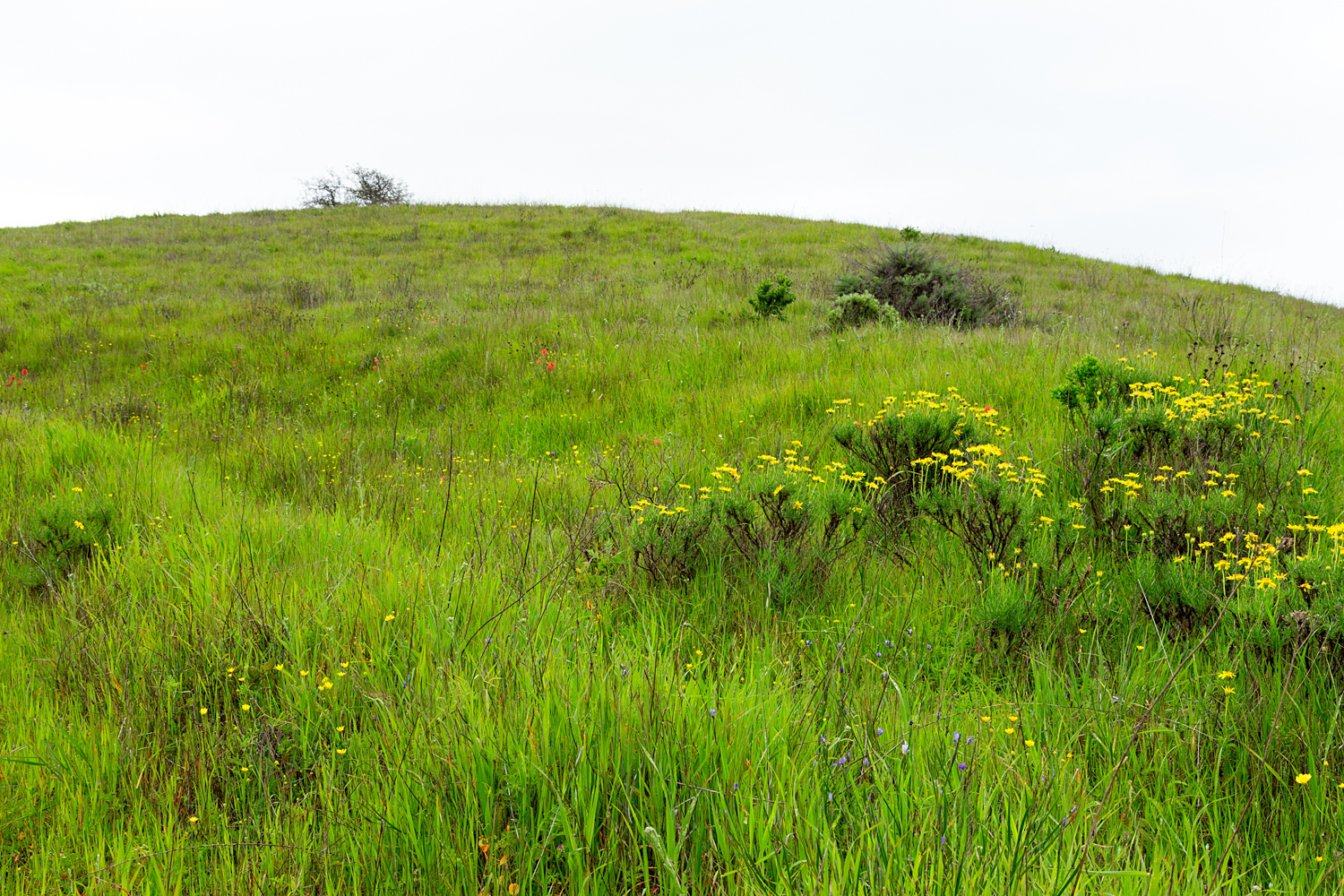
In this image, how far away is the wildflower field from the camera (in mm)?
1509

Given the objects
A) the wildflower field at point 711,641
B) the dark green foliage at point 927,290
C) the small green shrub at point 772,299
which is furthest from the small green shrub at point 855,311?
the wildflower field at point 711,641

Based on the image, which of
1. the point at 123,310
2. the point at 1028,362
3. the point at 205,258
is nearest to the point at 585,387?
the point at 1028,362

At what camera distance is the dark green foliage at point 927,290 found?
9.81 m

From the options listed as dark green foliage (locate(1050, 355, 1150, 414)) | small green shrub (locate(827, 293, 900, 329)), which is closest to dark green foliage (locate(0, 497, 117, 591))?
dark green foliage (locate(1050, 355, 1150, 414))

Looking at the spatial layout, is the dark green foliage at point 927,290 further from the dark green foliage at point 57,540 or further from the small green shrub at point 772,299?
the dark green foliage at point 57,540

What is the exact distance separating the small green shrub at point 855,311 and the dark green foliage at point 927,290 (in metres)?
0.74

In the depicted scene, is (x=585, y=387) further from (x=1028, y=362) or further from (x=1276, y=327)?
(x=1276, y=327)

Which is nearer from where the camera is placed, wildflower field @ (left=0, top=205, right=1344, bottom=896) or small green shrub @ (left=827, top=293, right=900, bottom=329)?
wildflower field @ (left=0, top=205, right=1344, bottom=896)

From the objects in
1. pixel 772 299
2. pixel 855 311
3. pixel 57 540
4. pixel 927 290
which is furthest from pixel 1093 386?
pixel 927 290

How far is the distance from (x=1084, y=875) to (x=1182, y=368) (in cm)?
551

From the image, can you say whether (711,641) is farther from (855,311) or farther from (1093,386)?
(855,311)

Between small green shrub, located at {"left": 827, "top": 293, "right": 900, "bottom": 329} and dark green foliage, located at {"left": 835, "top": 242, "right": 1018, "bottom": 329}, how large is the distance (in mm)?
740

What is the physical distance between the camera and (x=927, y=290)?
409 inches

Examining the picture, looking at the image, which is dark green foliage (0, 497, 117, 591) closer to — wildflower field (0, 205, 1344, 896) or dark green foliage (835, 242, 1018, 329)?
wildflower field (0, 205, 1344, 896)
